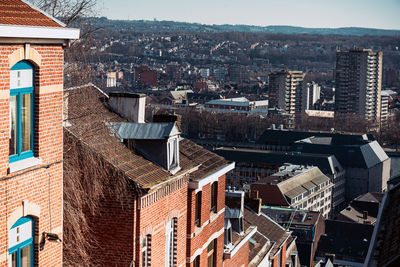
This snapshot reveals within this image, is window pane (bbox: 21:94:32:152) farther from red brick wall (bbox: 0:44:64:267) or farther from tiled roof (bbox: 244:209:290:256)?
tiled roof (bbox: 244:209:290:256)

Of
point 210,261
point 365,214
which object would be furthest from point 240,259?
point 365,214

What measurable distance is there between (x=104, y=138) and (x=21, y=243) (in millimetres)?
5612

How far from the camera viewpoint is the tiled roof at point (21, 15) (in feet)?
41.7

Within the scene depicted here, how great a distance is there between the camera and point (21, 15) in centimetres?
1316

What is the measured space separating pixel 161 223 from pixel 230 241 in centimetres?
869

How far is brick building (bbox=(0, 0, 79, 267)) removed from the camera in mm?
12492

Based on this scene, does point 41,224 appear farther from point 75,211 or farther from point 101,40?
point 101,40

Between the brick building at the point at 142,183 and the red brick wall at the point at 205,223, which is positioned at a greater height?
the brick building at the point at 142,183

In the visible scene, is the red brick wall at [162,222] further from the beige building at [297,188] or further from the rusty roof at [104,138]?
the beige building at [297,188]

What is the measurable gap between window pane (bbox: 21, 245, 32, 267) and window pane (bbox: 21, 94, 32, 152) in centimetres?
160

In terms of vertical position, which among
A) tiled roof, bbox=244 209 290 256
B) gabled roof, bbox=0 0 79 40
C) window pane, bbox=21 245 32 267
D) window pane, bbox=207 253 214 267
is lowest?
tiled roof, bbox=244 209 290 256

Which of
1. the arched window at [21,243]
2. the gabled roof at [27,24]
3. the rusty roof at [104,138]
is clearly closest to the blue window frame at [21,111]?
the gabled roof at [27,24]

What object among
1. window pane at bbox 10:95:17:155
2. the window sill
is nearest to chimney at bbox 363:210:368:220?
the window sill

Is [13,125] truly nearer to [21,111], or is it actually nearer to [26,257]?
[21,111]
